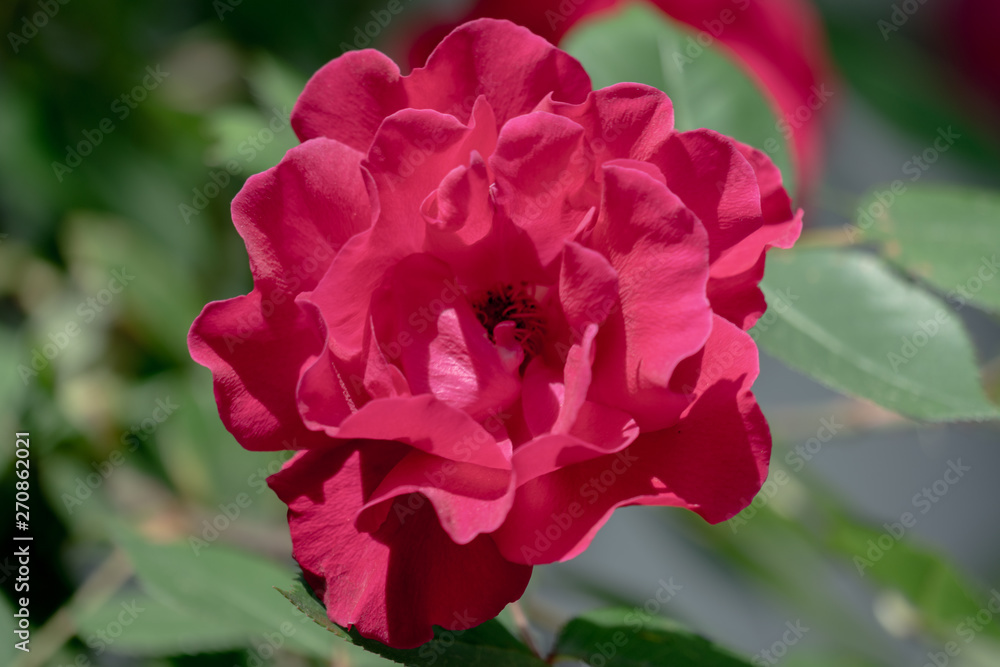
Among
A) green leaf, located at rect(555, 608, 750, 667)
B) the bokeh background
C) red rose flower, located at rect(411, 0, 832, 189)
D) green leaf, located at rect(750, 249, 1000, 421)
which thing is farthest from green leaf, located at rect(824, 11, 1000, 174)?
green leaf, located at rect(555, 608, 750, 667)

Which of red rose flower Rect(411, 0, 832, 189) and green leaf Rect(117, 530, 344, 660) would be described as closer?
green leaf Rect(117, 530, 344, 660)

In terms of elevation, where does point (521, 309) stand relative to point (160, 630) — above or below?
above

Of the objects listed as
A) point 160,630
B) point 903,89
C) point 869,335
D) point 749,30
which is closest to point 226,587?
point 160,630

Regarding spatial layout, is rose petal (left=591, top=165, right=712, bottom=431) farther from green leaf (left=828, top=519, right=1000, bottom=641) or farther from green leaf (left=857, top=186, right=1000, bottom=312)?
green leaf (left=828, top=519, right=1000, bottom=641)

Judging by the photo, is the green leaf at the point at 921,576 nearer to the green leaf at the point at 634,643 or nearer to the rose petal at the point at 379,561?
the green leaf at the point at 634,643

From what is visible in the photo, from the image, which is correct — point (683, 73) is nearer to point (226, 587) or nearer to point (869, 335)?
point (869, 335)
